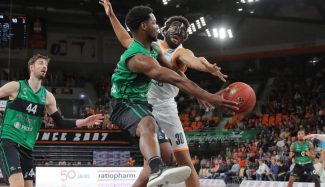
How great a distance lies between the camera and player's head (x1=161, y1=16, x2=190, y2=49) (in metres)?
6.21

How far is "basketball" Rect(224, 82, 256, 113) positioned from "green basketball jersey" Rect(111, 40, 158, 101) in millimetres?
891

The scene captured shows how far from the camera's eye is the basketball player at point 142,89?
4574 millimetres

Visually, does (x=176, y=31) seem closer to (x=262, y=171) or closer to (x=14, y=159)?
(x=14, y=159)

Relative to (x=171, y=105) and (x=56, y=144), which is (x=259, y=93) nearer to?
(x=56, y=144)

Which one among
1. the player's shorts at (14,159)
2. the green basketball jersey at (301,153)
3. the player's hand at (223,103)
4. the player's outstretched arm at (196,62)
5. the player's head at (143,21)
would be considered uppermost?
the player's head at (143,21)

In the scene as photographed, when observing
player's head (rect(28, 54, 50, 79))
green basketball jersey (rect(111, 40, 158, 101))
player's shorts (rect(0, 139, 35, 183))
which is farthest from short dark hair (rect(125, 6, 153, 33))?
player's shorts (rect(0, 139, 35, 183))

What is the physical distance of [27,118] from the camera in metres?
6.24

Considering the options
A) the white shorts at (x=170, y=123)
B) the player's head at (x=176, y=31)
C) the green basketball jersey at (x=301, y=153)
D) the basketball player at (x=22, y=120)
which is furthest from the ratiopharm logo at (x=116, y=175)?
the player's head at (x=176, y=31)

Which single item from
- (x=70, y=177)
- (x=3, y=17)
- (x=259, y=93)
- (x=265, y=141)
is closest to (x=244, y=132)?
(x=265, y=141)

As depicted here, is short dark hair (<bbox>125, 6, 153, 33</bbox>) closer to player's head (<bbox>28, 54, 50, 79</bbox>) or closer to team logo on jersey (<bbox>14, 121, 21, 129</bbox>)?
player's head (<bbox>28, 54, 50, 79</bbox>)

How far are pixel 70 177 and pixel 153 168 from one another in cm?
1194

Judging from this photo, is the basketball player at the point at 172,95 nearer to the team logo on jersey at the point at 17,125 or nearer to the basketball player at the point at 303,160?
the team logo on jersey at the point at 17,125

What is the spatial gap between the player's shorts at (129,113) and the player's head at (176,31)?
4.37 ft

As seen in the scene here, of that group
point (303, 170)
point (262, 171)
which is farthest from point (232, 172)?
point (303, 170)
